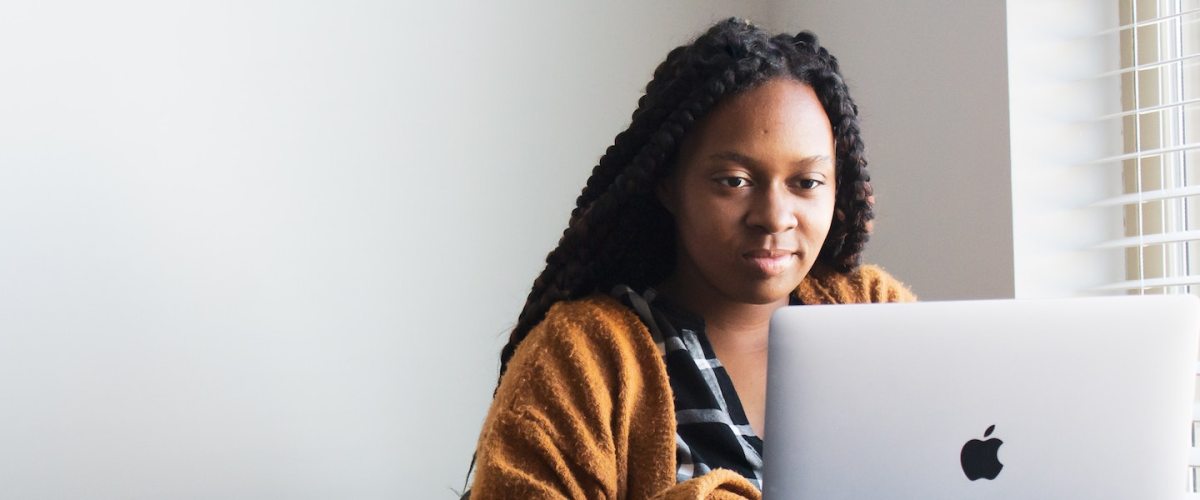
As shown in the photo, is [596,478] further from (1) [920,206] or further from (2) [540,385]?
(1) [920,206]

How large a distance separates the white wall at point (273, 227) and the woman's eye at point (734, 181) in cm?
71

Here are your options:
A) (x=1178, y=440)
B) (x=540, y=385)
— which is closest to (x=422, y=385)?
(x=540, y=385)

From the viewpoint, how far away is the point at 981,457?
0.78m

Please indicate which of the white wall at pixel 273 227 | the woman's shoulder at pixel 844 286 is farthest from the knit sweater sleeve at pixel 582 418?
the white wall at pixel 273 227

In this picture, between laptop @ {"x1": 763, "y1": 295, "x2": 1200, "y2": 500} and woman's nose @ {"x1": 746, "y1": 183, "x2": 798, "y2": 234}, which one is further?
woman's nose @ {"x1": 746, "y1": 183, "x2": 798, "y2": 234}

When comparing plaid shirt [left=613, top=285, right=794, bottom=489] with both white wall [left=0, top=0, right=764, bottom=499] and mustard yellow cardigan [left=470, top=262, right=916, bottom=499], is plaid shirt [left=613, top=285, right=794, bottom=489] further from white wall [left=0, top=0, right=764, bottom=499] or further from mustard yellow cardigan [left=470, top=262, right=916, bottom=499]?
white wall [left=0, top=0, right=764, bottom=499]

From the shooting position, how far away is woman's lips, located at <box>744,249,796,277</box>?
3.51 feet

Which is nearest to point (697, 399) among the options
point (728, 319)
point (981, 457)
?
point (728, 319)

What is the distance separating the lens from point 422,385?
66.3 inches

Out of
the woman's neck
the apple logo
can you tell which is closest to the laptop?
the apple logo

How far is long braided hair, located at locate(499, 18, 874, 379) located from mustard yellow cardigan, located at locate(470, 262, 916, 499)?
3.0 inches

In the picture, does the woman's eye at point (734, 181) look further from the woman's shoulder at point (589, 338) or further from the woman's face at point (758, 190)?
the woman's shoulder at point (589, 338)

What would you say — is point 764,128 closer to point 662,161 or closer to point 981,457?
Result: point 662,161

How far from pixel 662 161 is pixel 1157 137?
2.80ft
